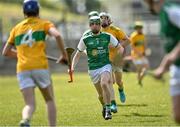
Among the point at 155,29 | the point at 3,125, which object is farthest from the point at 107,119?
the point at 155,29

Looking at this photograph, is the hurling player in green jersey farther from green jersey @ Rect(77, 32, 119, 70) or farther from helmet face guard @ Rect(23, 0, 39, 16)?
helmet face guard @ Rect(23, 0, 39, 16)

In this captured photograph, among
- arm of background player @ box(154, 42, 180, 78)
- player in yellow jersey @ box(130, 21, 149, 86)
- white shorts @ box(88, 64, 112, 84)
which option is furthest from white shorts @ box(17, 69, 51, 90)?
player in yellow jersey @ box(130, 21, 149, 86)

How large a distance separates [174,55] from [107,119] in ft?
20.0

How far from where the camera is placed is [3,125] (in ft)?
54.3

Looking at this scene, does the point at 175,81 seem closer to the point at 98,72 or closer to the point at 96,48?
the point at 98,72

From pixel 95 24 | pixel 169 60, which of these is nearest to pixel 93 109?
pixel 95 24

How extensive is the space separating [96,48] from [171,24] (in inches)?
242

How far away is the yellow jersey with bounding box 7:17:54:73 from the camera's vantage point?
43.7 feet

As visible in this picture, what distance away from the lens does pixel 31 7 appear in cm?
1340

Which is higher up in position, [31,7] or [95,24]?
[31,7]

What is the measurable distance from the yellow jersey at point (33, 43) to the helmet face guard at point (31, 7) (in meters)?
0.08

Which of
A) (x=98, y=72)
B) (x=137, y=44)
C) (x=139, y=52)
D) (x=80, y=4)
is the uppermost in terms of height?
(x=98, y=72)

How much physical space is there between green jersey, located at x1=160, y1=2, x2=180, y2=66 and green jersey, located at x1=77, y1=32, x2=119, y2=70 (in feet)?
19.3

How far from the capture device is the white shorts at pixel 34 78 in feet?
43.9
